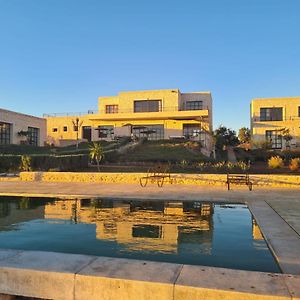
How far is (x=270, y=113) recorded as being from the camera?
2062 inches

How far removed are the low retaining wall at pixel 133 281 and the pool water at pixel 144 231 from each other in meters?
1.45

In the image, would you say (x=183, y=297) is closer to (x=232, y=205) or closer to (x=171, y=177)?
(x=232, y=205)

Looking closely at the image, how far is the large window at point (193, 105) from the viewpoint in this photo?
172 feet

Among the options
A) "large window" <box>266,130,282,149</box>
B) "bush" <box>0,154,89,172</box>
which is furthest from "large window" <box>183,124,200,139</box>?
"bush" <box>0,154,89,172</box>

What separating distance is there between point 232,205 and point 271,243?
5.61m

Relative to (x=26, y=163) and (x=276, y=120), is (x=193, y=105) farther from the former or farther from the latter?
(x=26, y=163)

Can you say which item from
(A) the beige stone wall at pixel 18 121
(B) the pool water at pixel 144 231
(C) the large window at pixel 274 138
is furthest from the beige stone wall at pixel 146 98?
(B) the pool water at pixel 144 231

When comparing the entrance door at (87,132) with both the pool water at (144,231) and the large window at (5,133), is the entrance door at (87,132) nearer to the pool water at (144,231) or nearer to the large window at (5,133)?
the large window at (5,133)

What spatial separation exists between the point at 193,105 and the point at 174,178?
115 feet

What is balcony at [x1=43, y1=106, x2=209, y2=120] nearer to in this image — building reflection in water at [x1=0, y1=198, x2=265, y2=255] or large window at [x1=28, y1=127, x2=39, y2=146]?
large window at [x1=28, y1=127, x2=39, y2=146]

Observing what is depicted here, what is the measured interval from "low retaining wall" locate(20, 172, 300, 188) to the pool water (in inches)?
235

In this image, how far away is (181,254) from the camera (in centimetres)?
649

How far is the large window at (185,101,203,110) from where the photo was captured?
52.4 m

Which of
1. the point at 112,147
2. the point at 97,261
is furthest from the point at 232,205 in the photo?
the point at 112,147
